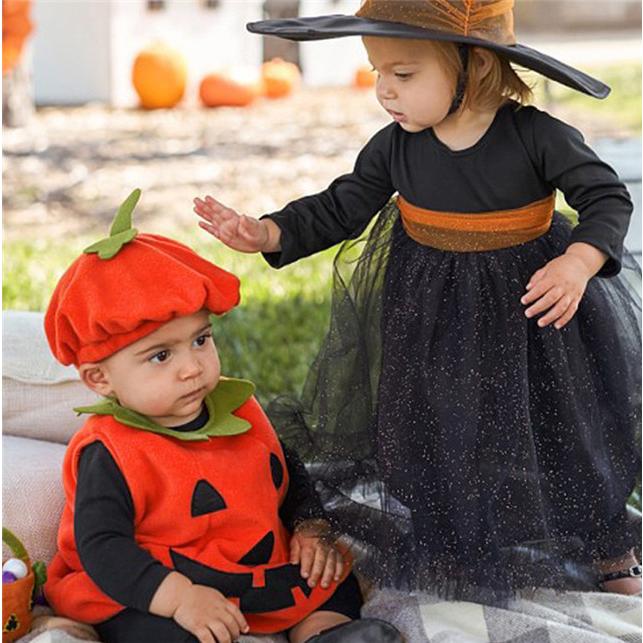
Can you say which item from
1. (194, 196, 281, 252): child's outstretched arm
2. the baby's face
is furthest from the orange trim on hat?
the baby's face

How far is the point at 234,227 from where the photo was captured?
6.35 ft

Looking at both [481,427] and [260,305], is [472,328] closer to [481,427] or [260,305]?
[481,427]

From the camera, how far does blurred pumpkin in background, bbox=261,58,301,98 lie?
701cm

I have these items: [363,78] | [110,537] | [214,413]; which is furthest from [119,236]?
[363,78]

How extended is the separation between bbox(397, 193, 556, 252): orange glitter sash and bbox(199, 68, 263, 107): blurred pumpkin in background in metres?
5.01

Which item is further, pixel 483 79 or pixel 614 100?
pixel 614 100

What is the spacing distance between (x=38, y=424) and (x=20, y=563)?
0.55 m

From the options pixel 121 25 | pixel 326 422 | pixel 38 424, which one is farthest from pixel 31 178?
pixel 326 422

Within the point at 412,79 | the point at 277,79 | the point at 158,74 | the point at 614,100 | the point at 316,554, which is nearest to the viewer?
the point at 412,79

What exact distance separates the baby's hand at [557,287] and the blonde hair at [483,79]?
0.28 metres

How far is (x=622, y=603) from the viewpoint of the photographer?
1.94 metres

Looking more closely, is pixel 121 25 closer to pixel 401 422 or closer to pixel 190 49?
pixel 190 49

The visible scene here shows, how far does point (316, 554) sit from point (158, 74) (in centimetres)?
512

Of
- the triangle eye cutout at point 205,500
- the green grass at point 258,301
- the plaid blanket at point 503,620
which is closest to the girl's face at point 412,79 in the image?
the triangle eye cutout at point 205,500
